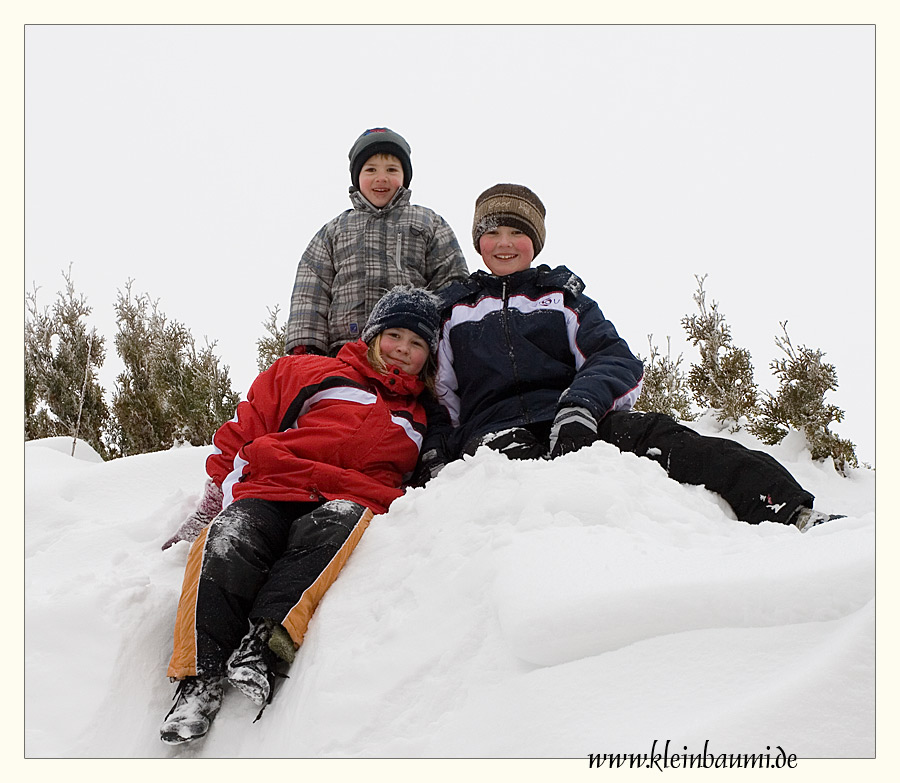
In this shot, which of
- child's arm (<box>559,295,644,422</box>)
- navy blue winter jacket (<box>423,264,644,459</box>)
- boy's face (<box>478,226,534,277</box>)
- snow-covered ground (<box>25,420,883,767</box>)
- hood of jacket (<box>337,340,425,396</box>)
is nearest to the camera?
snow-covered ground (<box>25,420,883,767</box>)

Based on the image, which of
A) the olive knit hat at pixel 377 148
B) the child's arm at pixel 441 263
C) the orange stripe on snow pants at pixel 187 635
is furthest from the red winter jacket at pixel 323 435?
the olive knit hat at pixel 377 148

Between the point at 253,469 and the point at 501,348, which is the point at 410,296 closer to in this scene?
the point at 501,348

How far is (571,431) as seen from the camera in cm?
283

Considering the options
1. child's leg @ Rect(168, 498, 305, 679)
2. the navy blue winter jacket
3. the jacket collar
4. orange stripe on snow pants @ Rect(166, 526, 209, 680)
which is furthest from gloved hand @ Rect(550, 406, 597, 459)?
the jacket collar

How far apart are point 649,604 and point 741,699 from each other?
0.27m

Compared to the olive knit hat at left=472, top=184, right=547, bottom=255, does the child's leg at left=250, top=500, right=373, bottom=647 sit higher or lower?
lower

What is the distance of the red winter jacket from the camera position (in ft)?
8.87

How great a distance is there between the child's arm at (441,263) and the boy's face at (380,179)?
1.16 ft

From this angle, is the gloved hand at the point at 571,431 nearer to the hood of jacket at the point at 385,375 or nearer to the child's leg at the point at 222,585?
the hood of jacket at the point at 385,375

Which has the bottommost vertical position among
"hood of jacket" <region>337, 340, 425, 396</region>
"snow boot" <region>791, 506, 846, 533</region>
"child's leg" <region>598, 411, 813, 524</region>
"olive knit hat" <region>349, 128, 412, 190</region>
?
"snow boot" <region>791, 506, 846, 533</region>

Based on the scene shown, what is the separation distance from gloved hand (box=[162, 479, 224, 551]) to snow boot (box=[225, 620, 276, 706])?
942 mm

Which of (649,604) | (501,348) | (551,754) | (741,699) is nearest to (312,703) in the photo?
(551,754)

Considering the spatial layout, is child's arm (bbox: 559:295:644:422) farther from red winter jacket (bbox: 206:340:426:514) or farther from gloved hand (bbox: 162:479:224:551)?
gloved hand (bbox: 162:479:224:551)

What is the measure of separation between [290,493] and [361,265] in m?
1.72
